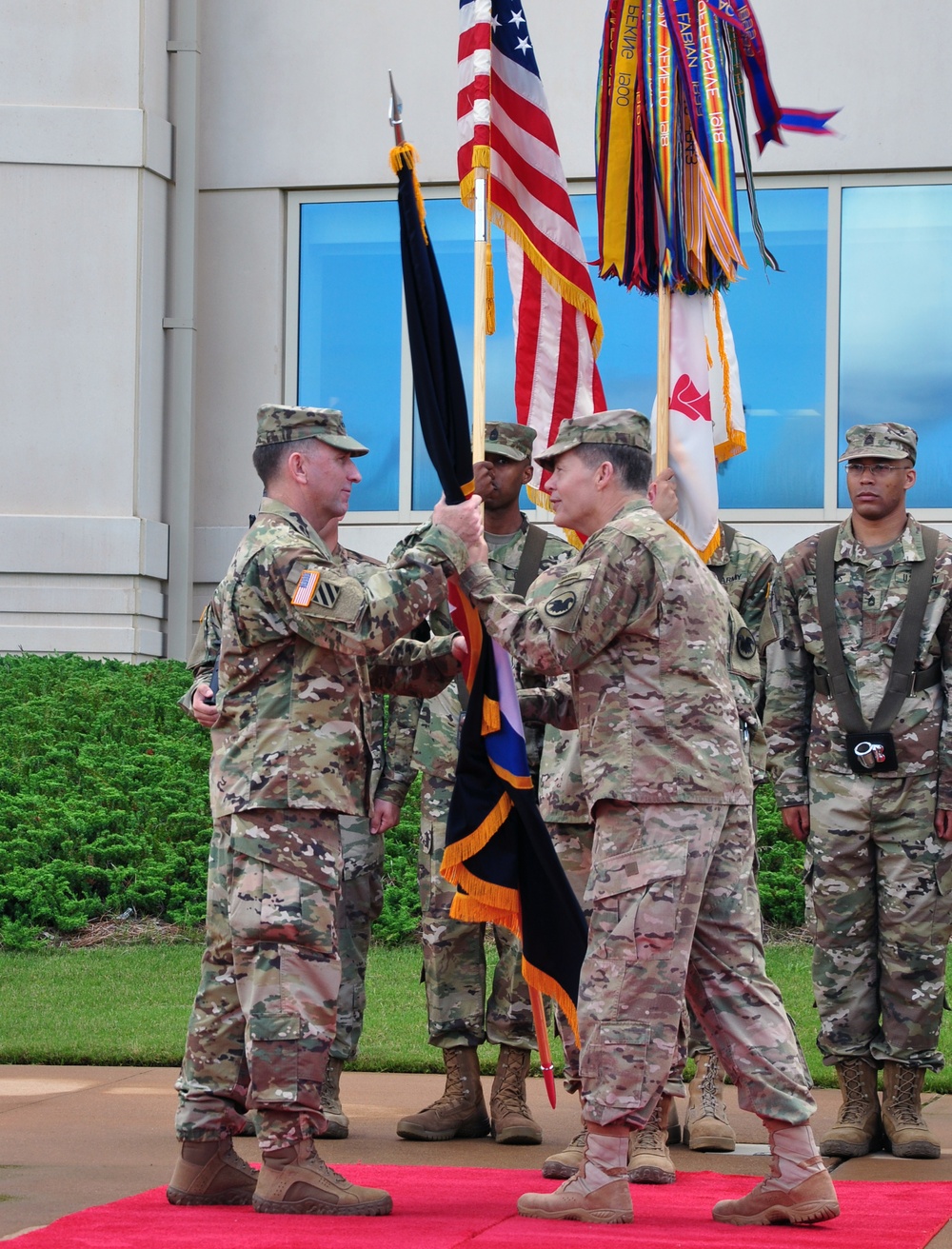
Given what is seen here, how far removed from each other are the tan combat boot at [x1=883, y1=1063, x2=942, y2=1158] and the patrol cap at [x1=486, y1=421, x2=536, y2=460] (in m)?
2.68

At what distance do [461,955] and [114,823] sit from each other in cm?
509

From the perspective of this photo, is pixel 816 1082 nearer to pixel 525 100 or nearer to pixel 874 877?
pixel 874 877

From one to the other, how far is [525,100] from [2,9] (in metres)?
9.32

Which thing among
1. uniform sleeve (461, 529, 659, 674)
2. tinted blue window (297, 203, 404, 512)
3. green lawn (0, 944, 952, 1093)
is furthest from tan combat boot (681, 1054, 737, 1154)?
tinted blue window (297, 203, 404, 512)

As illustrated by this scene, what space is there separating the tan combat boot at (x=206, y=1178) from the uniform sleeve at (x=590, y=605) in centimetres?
174

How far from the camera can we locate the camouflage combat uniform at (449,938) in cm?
670

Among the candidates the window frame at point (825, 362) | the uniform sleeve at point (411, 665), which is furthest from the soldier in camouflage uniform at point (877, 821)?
the window frame at point (825, 362)

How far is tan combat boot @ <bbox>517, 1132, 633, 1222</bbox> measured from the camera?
16.8ft

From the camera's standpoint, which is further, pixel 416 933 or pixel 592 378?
pixel 416 933

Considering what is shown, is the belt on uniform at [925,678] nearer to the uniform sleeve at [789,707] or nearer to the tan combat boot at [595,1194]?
the uniform sleeve at [789,707]

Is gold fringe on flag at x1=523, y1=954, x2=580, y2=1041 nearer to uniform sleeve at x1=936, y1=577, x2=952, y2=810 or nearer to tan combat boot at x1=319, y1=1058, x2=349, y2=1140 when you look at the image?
tan combat boot at x1=319, y1=1058, x2=349, y2=1140

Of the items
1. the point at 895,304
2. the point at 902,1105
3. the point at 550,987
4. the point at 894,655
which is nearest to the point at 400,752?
the point at 550,987

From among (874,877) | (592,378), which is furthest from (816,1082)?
(592,378)

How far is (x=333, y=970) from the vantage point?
5348mm
